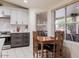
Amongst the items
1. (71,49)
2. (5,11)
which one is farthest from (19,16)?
(71,49)

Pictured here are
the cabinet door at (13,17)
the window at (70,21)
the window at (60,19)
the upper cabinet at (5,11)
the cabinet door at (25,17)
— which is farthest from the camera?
the cabinet door at (25,17)

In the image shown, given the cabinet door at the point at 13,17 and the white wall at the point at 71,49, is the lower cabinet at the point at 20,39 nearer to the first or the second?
the cabinet door at the point at 13,17

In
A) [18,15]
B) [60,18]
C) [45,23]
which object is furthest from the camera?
[18,15]

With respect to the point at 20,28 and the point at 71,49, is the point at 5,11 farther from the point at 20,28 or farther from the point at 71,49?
the point at 71,49

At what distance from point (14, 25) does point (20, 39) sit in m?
1.04

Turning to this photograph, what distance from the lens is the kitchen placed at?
7062 mm

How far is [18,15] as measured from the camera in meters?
7.53

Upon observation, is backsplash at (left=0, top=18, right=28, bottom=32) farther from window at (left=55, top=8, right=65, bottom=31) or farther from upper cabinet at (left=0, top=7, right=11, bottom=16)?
window at (left=55, top=8, right=65, bottom=31)

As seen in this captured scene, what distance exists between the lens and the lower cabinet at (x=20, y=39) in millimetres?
7092

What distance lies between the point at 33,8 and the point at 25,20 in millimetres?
1040

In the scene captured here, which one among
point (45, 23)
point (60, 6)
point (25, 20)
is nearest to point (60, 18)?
point (60, 6)

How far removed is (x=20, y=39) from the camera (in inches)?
289

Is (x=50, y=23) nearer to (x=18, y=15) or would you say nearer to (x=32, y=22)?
(x=32, y=22)

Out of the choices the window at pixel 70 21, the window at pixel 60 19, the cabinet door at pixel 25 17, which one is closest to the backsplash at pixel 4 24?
the cabinet door at pixel 25 17
